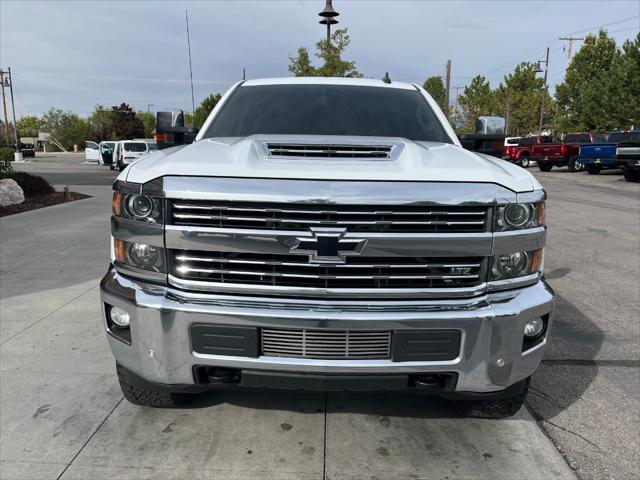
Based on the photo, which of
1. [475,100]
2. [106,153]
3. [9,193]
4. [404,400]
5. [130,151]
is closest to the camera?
[404,400]

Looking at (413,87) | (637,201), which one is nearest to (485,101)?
(637,201)

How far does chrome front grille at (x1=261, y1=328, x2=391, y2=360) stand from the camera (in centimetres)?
227

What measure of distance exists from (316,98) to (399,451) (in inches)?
99.3

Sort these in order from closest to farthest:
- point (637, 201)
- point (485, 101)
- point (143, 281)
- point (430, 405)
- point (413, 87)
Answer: point (143, 281)
point (430, 405)
point (413, 87)
point (637, 201)
point (485, 101)

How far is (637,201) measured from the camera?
1435cm

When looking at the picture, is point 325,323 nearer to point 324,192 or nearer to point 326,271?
point 326,271

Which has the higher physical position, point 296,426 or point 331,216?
point 331,216

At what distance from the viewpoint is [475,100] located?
68.7 meters

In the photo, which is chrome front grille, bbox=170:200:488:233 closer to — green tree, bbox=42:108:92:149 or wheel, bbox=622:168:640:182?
wheel, bbox=622:168:640:182

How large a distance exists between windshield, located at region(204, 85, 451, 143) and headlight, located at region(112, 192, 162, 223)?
1.30 metres

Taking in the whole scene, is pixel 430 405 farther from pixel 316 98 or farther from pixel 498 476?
pixel 316 98

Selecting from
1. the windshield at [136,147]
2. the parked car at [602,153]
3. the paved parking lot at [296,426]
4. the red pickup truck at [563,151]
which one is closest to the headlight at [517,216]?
the paved parking lot at [296,426]

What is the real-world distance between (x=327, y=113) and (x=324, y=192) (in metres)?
1.70

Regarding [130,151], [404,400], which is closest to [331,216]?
[404,400]
